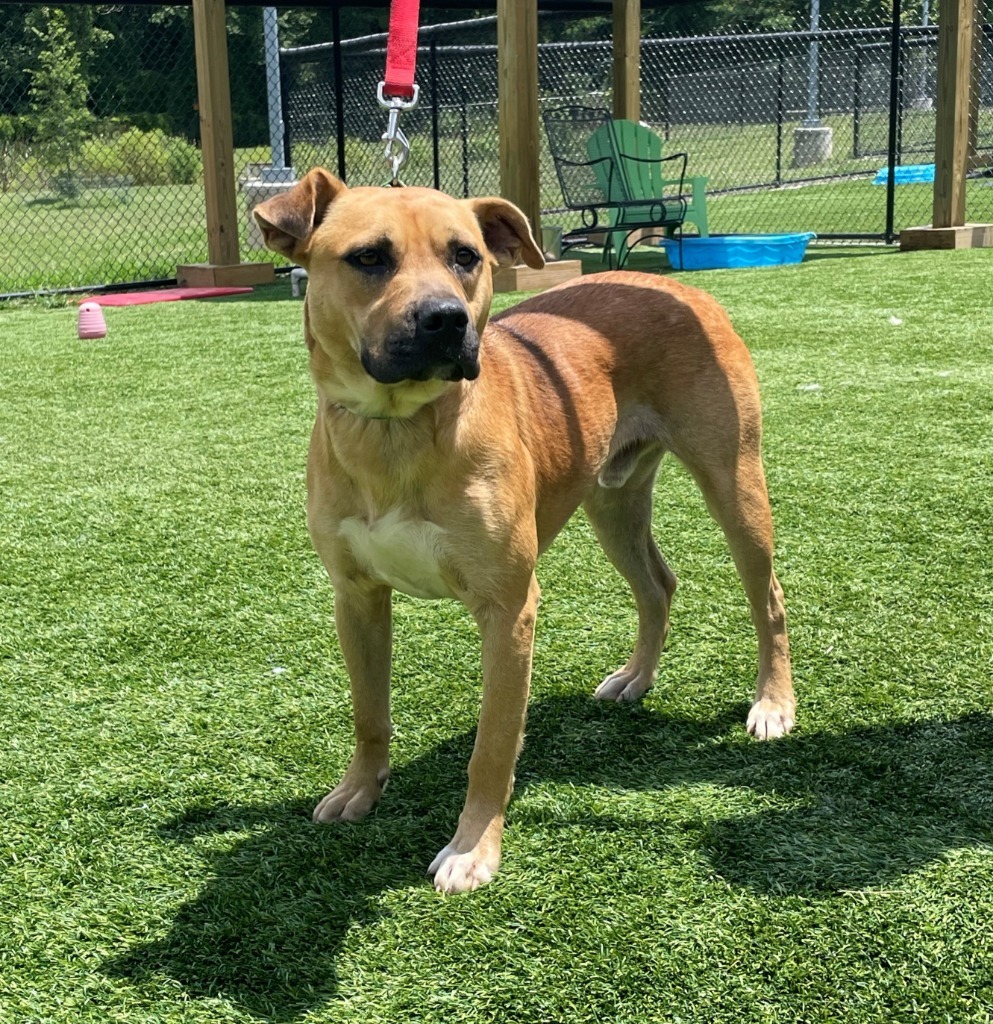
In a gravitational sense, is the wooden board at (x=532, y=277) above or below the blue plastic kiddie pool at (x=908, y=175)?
below

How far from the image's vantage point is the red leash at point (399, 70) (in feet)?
11.8

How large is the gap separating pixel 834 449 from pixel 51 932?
4412 millimetres

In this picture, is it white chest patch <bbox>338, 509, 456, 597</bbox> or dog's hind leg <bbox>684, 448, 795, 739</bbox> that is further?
dog's hind leg <bbox>684, 448, 795, 739</bbox>

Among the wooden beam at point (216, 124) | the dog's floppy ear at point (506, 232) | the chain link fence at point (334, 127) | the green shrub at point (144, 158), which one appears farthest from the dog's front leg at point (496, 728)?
the green shrub at point (144, 158)

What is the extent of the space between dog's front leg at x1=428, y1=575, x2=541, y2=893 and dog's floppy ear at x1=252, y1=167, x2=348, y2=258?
1.02m

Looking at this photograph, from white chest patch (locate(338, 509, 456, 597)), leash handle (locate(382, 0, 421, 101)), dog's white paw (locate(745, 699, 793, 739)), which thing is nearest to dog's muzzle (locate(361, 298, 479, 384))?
white chest patch (locate(338, 509, 456, 597))

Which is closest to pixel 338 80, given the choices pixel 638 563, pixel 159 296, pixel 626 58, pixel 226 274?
pixel 226 274

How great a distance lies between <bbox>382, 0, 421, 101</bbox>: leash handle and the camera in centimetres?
362

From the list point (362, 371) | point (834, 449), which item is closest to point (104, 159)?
point (834, 449)

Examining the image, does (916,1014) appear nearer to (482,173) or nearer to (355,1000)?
(355,1000)

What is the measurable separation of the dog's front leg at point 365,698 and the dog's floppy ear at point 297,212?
0.89 meters

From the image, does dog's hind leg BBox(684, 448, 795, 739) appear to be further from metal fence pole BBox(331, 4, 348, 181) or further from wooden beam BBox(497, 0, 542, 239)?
metal fence pole BBox(331, 4, 348, 181)

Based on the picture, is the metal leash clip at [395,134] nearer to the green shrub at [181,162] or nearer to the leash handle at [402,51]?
the leash handle at [402,51]

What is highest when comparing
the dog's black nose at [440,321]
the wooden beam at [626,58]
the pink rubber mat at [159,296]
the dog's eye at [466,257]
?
the wooden beam at [626,58]
